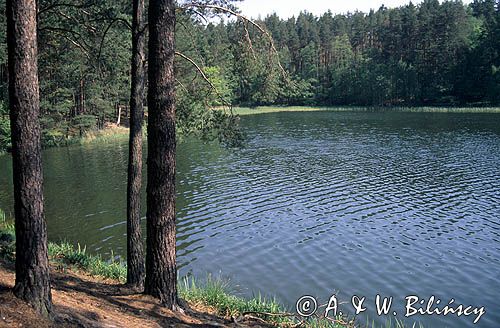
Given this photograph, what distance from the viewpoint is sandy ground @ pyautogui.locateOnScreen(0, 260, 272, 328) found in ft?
16.6

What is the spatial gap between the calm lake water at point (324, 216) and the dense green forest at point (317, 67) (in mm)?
4432

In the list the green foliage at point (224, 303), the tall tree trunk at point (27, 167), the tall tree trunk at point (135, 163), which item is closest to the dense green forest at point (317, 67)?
the tall tree trunk at point (135, 163)

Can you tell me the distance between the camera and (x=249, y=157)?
105 feet

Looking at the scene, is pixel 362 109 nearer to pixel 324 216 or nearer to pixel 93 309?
pixel 324 216

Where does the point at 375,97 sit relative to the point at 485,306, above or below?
above

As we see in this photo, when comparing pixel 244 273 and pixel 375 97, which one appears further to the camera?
pixel 375 97

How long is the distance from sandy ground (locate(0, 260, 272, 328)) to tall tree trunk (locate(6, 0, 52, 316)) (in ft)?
0.66

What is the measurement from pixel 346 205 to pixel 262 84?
10910 millimetres

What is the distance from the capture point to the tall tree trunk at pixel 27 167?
511cm

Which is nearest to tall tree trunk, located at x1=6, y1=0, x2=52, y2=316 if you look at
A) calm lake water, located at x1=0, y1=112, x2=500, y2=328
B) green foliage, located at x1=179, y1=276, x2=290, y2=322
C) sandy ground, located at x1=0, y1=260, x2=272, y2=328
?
sandy ground, located at x1=0, y1=260, x2=272, y2=328

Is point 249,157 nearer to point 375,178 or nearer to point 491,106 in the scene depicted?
point 375,178

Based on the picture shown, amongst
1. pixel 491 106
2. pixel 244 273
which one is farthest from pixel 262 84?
pixel 491 106

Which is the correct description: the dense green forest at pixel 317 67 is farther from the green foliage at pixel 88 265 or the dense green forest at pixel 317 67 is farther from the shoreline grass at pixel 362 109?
the green foliage at pixel 88 265

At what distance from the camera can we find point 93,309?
6293mm
